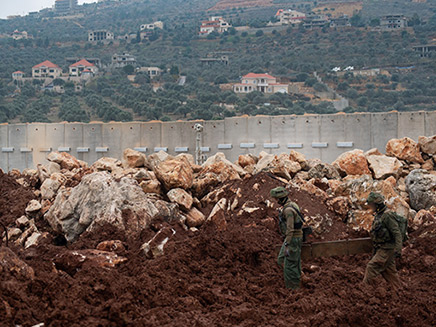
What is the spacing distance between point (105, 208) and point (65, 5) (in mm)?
182670

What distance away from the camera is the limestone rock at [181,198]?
39.4 ft

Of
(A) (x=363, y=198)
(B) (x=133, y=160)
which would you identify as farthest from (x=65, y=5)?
(A) (x=363, y=198)

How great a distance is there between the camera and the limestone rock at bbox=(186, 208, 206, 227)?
1180cm

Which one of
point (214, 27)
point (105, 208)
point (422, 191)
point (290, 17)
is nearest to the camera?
point (105, 208)

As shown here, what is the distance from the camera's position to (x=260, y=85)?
245 ft

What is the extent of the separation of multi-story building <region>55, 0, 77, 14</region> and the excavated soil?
168 metres

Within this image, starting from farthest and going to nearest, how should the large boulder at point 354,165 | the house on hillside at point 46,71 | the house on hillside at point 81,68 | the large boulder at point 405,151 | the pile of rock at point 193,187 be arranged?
the house on hillside at point 81,68
the house on hillside at point 46,71
the large boulder at point 405,151
the large boulder at point 354,165
the pile of rock at point 193,187

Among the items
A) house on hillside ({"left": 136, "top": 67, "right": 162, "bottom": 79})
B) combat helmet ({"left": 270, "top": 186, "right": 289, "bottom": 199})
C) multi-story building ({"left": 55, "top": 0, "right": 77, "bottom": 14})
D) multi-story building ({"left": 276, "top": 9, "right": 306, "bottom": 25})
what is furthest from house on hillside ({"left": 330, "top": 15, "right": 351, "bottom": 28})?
combat helmet ({"left": 270, "top": 186, "right": 289, "bottom": 199})

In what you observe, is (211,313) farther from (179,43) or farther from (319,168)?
(179,43)

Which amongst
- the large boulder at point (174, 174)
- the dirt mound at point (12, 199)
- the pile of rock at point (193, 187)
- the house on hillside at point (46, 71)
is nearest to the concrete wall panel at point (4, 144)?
the pile of rock at point (193, 187)

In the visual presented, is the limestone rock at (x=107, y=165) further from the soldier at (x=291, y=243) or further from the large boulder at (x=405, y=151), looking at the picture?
the soldier at (x=291, y=243)

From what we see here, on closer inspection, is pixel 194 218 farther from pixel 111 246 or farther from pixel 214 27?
pixel 214 27

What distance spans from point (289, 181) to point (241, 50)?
89.6m

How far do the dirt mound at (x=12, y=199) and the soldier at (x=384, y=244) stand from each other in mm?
7447
